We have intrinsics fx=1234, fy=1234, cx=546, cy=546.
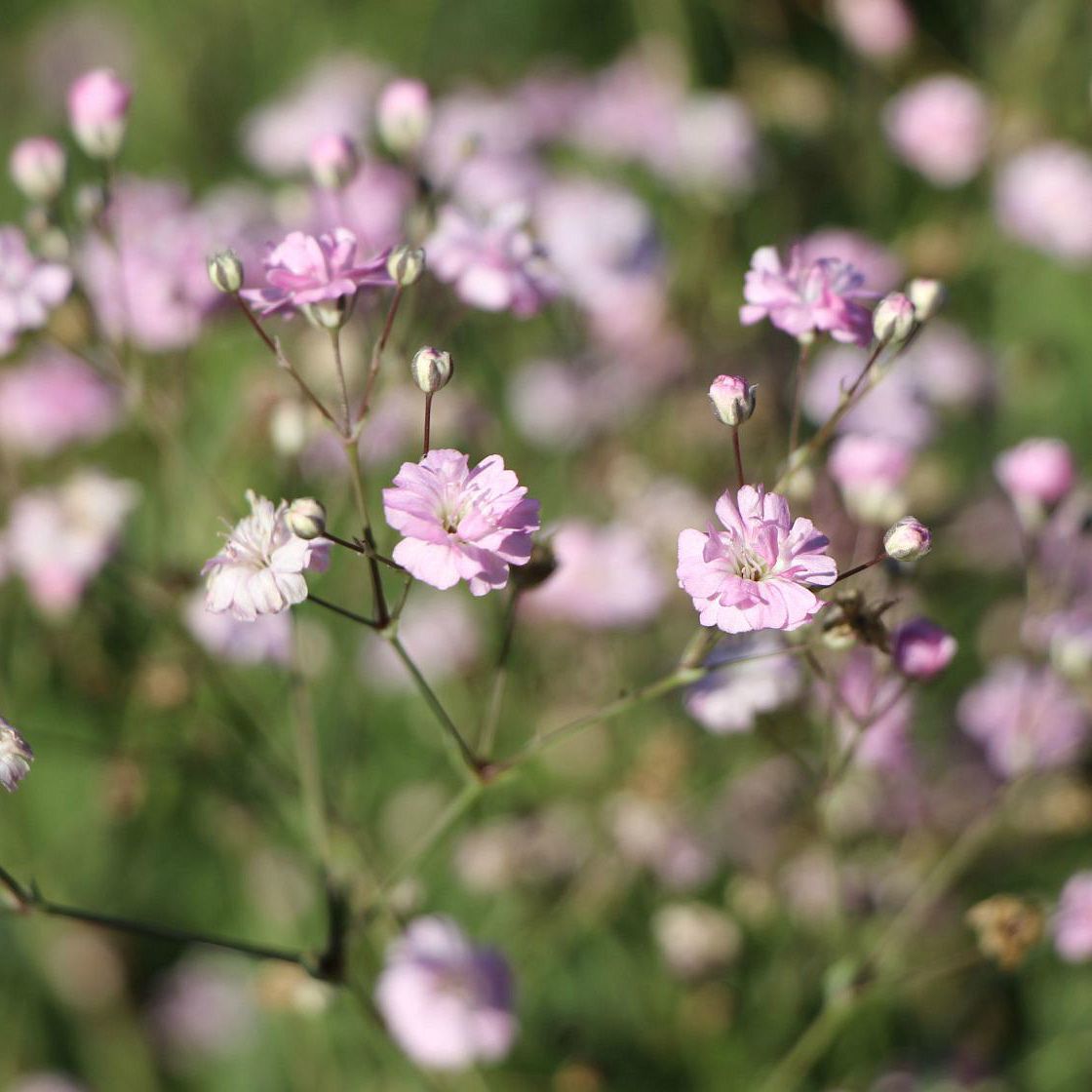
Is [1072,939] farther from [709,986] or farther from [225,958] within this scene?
[225,958]

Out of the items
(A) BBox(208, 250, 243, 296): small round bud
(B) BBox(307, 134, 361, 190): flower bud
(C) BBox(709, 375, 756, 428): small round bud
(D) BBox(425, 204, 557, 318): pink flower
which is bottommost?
(C) BBox(709, 375, 756, 428): small round bud

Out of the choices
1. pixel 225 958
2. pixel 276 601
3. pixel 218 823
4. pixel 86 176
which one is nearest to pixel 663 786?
pixel 218 823

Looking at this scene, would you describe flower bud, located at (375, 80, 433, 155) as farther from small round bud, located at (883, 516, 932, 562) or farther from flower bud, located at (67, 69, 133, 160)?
small round bud, located at (883, 516, 932, 562)

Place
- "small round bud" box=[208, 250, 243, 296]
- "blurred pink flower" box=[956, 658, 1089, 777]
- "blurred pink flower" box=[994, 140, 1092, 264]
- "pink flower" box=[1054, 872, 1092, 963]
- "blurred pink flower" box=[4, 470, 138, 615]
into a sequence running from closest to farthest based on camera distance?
"small round bud" box=[208, 250, 243, 296]
"pink flower" box=[1054, 872, 1092, 963]
"blurred pink flower" box=[956, 658, 1089, 777]
"blurred pink flower" box=[4, 470, 138, 615]
"blurred pink flower" box=[994, 140, 1092, 264]

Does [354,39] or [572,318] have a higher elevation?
[354,39]

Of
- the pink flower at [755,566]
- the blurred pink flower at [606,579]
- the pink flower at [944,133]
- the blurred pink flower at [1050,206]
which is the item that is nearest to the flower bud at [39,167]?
the blurred pink flower at [606,579]

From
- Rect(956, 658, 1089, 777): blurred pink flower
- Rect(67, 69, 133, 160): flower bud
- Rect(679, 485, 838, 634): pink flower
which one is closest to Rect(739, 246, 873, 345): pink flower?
Rect(679, 485, 838, 634): pink flower
